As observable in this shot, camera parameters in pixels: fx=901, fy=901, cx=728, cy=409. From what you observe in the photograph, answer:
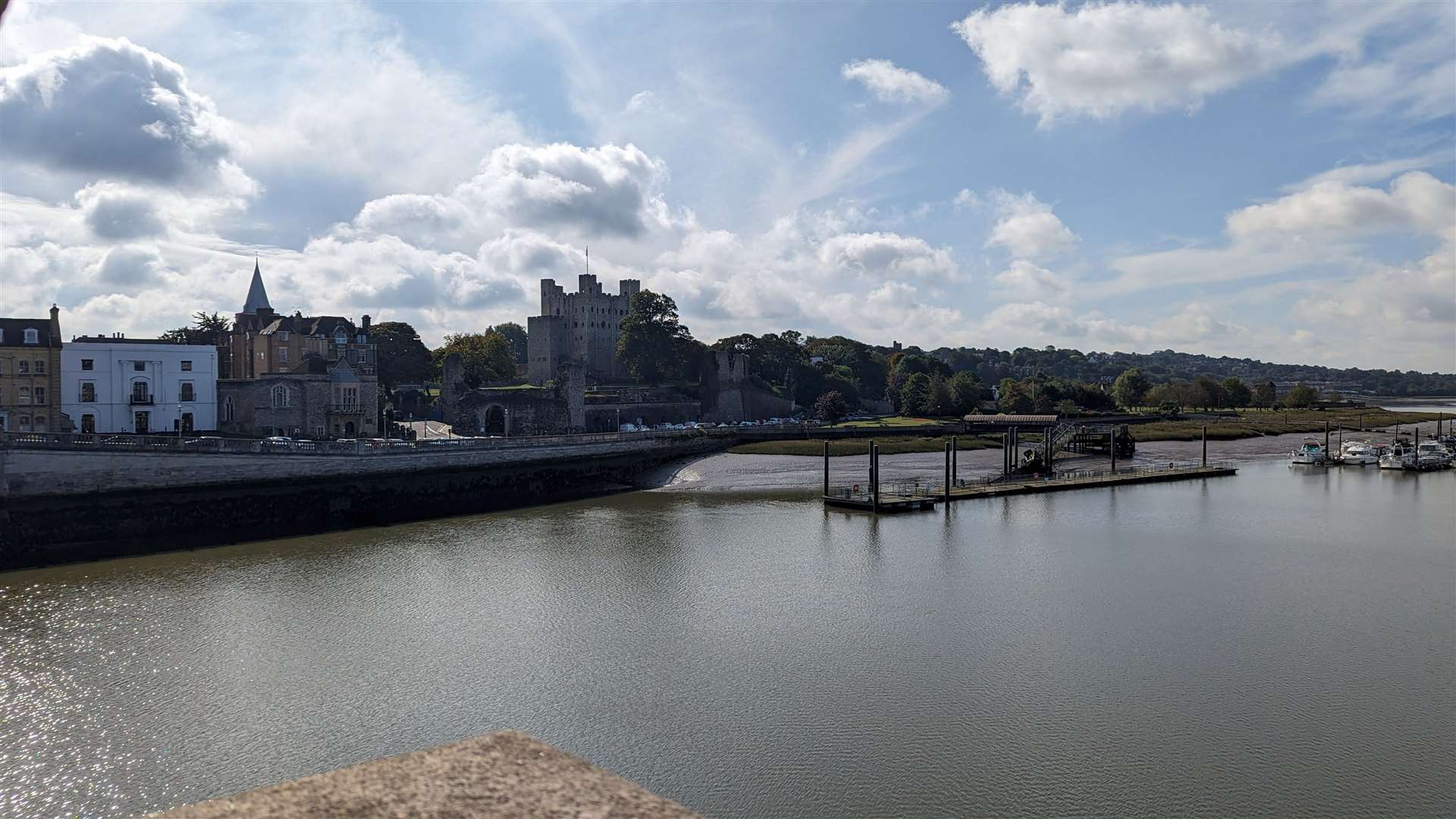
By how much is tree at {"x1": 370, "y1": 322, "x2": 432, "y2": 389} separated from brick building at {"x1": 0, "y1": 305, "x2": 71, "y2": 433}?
26203 mm

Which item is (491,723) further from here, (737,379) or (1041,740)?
(737,379)

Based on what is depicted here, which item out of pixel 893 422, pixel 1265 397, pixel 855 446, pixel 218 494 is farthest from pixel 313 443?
pixel 1265 397

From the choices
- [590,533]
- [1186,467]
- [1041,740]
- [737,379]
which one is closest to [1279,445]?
[1186,467]

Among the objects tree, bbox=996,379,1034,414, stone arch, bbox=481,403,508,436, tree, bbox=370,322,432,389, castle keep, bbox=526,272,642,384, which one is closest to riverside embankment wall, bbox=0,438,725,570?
stone arch, bbox=481,403,508,436

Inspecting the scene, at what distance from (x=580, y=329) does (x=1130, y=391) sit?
208 ft

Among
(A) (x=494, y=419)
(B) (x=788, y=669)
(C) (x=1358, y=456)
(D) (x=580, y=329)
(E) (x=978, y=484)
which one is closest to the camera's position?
(B) (x=788, y=669)

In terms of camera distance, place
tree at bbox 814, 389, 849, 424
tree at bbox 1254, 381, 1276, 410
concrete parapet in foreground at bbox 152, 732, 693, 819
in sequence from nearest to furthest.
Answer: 1. concrete parapet in foreground at bbox 152, 732, 693, 819
2. tree at bbox 814, 389, 849, 424
3. tree at bbox 1254, 381, 1276, 410

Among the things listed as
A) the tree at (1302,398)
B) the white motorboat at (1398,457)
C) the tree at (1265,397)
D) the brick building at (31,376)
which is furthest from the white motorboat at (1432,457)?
the brick building at (31,376)

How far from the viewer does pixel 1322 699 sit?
14.9 metres

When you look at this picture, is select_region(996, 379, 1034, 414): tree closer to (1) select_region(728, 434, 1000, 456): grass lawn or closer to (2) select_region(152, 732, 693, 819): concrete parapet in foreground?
(1) select_region(728, 434, 1000, 456): grass lawn

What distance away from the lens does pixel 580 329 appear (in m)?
89.7

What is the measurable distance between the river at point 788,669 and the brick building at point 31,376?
1743 centimetres

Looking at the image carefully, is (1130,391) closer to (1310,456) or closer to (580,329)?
(1310,456)

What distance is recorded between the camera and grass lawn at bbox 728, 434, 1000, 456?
5550 cm
